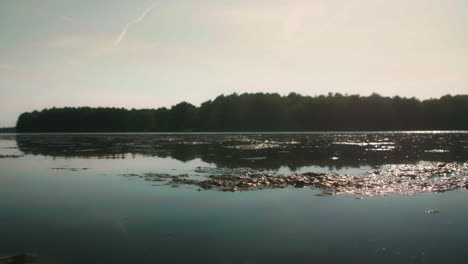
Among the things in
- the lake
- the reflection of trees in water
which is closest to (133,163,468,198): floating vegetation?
the lake

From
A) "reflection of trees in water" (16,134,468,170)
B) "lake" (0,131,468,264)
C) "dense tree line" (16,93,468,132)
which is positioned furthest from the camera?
"dense tree line" (16,93,468,132)

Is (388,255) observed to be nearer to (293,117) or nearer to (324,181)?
(324,181)

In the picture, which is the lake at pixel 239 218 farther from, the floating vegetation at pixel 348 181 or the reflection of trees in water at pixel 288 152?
the reflection of trees in water at pixel 288 152

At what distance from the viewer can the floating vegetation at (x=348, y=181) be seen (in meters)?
17.1

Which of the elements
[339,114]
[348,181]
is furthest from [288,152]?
[339,114]

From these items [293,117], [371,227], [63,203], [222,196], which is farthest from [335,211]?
[293,117]

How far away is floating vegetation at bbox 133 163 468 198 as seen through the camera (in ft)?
56.0

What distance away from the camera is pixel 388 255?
830 centimetres

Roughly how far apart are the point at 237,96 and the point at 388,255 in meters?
174

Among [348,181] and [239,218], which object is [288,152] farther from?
[239,218]

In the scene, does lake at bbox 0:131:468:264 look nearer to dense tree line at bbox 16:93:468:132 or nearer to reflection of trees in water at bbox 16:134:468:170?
reflection of trees in water at bbox 16:134:468:170

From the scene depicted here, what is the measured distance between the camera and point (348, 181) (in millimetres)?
19281

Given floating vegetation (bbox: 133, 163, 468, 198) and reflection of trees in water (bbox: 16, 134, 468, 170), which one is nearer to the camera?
floating vegetation (bbox: 133, 163, 468, 198)

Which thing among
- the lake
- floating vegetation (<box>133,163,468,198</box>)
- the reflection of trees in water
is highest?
the reflection of trees in water
